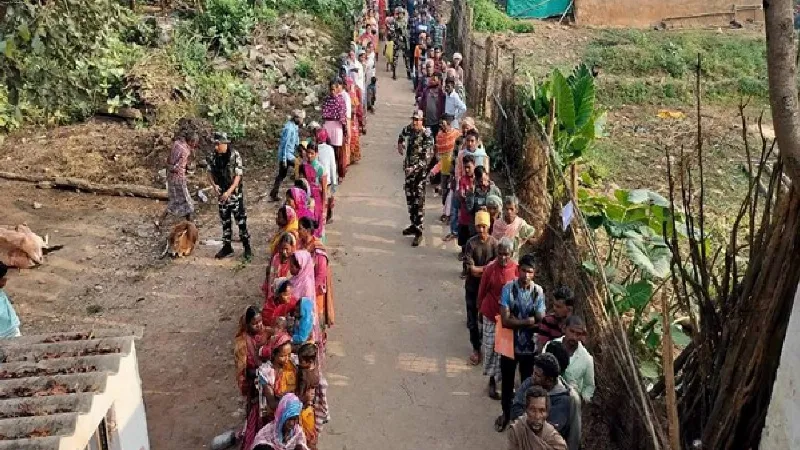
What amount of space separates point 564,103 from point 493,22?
12493 millimetres

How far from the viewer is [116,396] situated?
5.11 metres

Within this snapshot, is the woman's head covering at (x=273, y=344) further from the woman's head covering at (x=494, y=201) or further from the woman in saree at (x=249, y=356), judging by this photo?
the woman's head covering at (x=494, y=201)

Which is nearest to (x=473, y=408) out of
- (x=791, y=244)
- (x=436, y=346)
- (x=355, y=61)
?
(x=436, y=346)

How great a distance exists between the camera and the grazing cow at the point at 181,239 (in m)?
9.35

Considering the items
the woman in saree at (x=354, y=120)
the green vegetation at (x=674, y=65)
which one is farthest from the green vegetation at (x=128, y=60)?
the green vegetation at (x=674, y=65)

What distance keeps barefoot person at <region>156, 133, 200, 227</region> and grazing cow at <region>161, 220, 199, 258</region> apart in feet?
0.63

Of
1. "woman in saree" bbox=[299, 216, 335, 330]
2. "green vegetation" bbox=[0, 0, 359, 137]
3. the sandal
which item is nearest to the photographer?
the sandal

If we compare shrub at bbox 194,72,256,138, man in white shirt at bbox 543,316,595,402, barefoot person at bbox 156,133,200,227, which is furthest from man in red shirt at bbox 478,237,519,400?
shrub at bbox 194,72,256,138

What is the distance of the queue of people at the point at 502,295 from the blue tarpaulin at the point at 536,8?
Result: 38.3 ft

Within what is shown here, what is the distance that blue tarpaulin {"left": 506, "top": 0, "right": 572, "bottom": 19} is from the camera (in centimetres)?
2200

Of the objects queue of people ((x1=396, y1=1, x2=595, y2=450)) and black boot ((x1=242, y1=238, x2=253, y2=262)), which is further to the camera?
black boot ((x1=242, y1=238, x2=253, y2=262))

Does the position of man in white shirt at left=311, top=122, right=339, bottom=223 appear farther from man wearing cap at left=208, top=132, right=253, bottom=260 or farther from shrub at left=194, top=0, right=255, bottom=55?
shrub at left=194, top=0, right=255, bottom=55

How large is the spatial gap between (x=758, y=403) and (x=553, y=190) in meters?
4.86

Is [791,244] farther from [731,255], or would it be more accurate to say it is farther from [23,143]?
[23,143]
